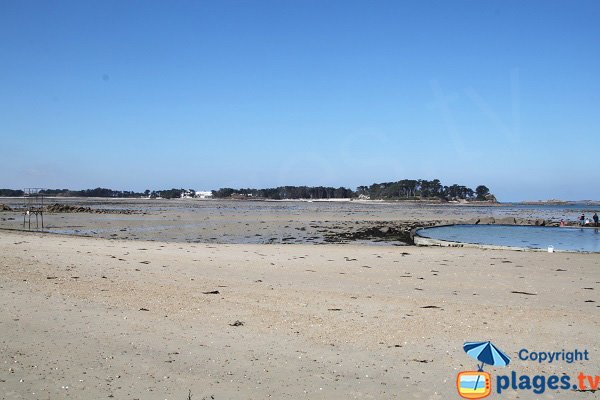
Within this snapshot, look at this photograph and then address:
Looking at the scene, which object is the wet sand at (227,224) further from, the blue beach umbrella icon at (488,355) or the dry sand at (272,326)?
the blue beach umbrella icon at (488,355)

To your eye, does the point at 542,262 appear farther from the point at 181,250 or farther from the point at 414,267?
the point at 181,250

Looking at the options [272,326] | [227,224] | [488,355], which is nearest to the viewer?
[488,355]

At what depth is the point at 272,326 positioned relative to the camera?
22.0 feet

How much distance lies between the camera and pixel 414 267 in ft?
41.3

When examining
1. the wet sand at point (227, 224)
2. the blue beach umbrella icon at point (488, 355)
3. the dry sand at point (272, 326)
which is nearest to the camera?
the dry sand at point (272, 326)

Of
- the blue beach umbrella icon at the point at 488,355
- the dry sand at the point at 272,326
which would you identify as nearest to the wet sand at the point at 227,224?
the dry sand at the point at 272,326

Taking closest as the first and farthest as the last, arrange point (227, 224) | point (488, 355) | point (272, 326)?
point (488, 355) → point (272, 326) → point (227, 224)

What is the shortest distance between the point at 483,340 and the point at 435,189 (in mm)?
182104

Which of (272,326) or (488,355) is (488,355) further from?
(272,326)

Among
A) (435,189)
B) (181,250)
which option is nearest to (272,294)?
(181,250)

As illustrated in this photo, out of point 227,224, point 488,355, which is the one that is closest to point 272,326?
point 488,355

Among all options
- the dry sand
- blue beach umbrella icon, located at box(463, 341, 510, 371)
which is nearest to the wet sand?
the dry sand

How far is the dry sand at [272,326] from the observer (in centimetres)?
477

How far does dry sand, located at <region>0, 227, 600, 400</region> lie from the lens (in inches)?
188
